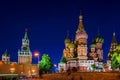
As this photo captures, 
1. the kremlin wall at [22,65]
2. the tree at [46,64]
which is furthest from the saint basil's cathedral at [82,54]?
the kremlin wall at [22,65]

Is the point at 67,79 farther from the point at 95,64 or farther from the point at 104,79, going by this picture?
the point at 95,64

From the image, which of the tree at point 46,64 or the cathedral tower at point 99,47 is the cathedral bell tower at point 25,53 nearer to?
the cathedral tower at point 99,47

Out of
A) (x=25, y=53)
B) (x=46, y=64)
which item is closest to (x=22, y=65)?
(x=25, y=53)

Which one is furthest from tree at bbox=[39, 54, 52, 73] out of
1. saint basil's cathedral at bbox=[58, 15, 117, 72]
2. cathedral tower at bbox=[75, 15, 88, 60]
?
cathedral tower at bbox=[75, 15, 88, 60]

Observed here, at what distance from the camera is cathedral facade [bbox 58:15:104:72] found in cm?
10475

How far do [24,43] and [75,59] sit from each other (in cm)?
4763

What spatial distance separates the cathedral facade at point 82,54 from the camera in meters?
105

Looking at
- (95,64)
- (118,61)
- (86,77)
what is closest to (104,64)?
(95,64)

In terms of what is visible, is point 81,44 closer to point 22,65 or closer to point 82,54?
point 82,54

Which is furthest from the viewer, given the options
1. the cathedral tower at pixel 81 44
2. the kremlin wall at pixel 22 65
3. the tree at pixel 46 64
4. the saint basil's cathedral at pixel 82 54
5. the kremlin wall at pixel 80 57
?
the kremlin wall at pixel 22 65

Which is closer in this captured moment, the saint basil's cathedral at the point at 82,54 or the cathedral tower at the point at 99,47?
the saint basil's cathedral at the point at 82,54

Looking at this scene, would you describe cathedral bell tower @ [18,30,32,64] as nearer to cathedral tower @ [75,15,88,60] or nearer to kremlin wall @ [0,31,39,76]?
kremlin wall @ [0,31,39,76]

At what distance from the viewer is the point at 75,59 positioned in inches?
4176

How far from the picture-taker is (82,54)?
10581 cm
